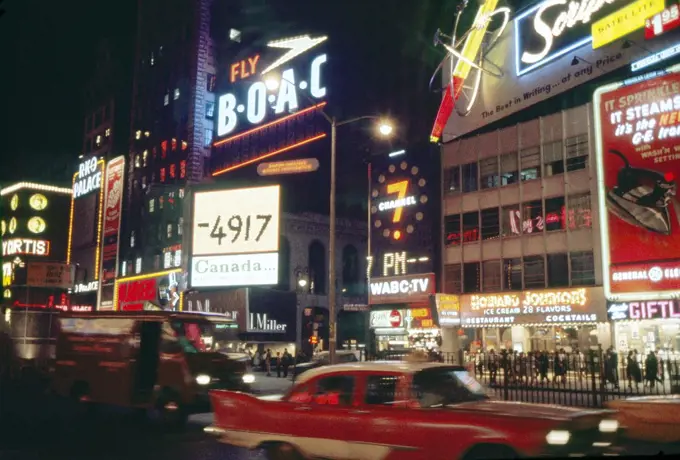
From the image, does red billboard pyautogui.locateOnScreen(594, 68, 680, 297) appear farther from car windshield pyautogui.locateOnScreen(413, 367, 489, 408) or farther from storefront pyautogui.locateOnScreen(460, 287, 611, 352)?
car windshield pyautogui.locateOnScreen(413, 367, 489, 408)

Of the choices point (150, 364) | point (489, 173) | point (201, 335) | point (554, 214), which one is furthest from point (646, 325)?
point (150, 364)

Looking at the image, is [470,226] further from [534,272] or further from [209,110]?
[209,110]

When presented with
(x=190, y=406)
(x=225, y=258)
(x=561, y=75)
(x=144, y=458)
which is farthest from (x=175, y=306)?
(x=144, y=458)

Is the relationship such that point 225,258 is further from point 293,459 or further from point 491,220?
point 293,459

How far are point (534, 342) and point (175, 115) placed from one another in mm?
45777

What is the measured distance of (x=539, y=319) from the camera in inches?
1240

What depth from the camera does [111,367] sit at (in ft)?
55.7

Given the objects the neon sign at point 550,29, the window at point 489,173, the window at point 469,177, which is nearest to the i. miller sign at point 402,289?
the window at point 469,177

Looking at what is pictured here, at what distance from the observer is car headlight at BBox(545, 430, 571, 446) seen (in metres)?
6.95

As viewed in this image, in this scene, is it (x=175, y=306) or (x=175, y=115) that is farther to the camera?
(x=175, y=115)

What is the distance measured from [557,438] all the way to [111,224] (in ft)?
207

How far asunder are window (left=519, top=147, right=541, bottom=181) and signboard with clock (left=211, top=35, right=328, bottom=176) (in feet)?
39.8

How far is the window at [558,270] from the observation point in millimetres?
31219

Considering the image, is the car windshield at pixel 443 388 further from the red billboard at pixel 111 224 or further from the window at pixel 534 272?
the red billboard at pixel 111 224
